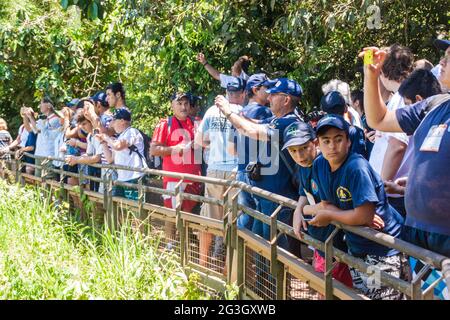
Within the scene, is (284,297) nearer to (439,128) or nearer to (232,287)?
(232,287)

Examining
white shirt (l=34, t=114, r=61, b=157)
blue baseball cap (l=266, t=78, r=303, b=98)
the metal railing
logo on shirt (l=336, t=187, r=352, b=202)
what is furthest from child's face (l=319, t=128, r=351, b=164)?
white shirt (l=34, t=114, r=61, b=157)

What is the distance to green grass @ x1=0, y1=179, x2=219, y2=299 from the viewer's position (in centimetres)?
536

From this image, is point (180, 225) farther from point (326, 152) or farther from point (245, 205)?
→ point (326, 152)

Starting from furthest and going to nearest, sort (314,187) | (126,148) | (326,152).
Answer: (126,148) < (314,187) < (326,152)

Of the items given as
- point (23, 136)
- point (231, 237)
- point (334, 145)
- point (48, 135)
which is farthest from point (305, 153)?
point (23, 136)

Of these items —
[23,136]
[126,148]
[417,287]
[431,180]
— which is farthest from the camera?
[23,136]

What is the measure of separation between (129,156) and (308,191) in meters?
3.82

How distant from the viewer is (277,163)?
221 inches

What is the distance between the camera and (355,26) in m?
9.30

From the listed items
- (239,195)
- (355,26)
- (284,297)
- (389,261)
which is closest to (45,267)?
(239,195)

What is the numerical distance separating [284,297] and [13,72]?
1127 cm

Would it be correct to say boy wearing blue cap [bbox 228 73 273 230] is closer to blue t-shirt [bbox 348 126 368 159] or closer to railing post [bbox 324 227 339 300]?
blue t-shirt [bbox 348 126 368 159]

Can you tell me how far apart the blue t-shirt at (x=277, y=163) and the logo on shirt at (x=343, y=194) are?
1.51 metres

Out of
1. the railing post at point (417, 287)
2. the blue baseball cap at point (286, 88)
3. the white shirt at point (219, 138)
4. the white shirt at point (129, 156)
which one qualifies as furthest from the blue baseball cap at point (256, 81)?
the railing post at point (417, 287)
